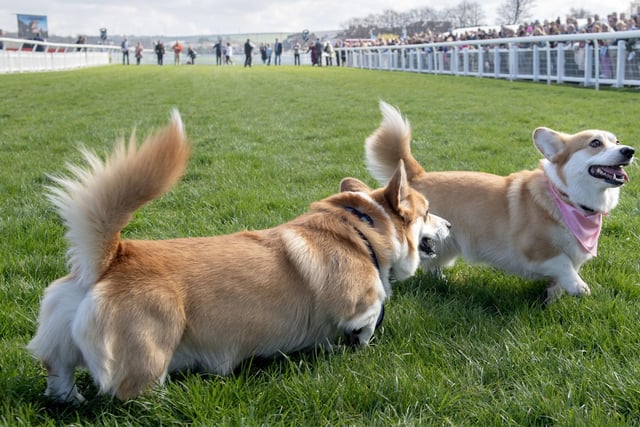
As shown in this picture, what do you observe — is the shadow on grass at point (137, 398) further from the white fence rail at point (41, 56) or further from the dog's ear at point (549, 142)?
the white fence rail at point (41, 56)

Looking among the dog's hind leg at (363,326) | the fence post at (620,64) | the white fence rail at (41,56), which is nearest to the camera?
the dog's hind leg at (363,326)

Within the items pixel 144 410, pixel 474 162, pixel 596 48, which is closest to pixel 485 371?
pixel 144 410

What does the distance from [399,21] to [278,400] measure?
9166cm

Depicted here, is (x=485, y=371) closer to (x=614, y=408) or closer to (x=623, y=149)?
(x=614, y=408)

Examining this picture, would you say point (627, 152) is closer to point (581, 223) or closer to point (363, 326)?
point (581, 223)

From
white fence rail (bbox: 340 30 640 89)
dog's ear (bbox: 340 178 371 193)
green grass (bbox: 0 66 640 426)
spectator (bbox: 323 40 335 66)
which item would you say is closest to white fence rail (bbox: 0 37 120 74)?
spectator (bbox: 323 40 335 66)

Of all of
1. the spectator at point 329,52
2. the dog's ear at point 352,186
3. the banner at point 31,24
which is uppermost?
the banner at point 31,24

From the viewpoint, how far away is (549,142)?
3611 mm

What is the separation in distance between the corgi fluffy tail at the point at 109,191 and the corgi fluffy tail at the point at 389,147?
214cm

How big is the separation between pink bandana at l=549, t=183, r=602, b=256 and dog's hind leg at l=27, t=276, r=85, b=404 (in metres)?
2.67

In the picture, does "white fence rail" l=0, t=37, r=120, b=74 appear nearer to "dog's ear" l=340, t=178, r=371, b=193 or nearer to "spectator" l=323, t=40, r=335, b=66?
"spectator" l=323, t=40, r=335, b=66

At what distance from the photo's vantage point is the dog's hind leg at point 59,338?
2129 millimetres

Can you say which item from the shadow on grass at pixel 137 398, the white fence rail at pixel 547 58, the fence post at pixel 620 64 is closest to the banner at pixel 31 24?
the white fence rail at pixel 547 58

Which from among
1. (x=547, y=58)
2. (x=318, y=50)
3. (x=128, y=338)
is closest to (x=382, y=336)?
(x=128, y=338)
